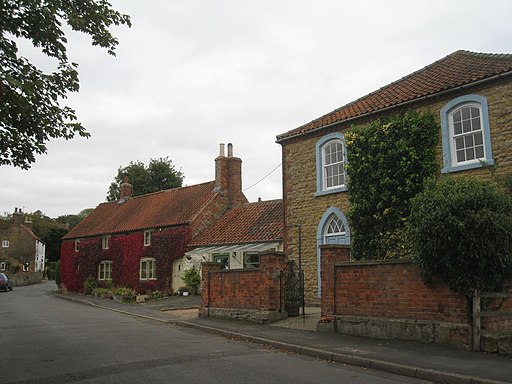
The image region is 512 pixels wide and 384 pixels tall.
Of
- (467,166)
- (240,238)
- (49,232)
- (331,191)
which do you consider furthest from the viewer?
(49,232)

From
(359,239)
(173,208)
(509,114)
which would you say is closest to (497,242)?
(509,114)

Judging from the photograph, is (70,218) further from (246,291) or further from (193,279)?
(246,291)

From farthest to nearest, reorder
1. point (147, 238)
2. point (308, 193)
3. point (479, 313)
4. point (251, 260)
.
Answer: point (147, 238) → point (251, 260) → point (308, 193) → point (479, 313)

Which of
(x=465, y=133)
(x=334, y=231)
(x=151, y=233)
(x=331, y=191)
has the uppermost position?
(x=465, y=133)

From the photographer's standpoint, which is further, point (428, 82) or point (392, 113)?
point (428, 82)

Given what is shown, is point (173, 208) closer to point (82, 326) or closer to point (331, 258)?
point (82, 326)

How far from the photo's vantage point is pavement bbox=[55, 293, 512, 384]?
789 cm

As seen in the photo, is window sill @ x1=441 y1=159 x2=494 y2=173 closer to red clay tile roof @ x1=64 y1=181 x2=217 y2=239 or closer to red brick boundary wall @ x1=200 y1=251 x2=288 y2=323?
red brick boundary wall @ x1=200 y1=251 x2=288 y2=323

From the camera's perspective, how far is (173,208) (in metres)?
33.3

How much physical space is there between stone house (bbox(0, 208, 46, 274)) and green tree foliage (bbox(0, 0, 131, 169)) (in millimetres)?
66578

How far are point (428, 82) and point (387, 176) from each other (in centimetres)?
389

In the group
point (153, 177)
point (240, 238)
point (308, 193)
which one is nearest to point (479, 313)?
→ point (308, 193)

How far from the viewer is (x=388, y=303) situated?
11.4 metres

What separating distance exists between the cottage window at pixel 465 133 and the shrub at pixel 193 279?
16.4m
